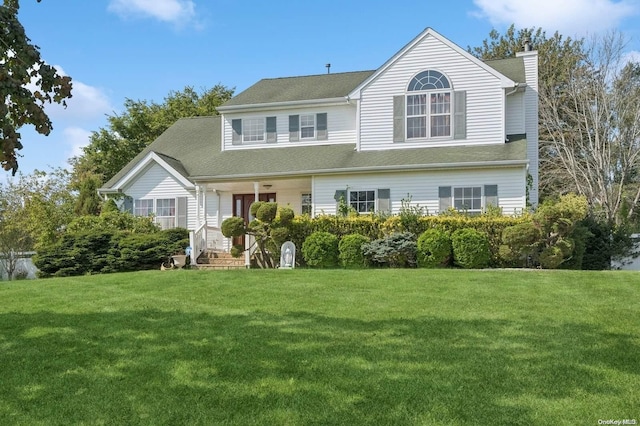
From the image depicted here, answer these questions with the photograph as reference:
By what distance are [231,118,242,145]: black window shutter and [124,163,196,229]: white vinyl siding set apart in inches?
120

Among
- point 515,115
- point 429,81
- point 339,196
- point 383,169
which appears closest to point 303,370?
point 383,169

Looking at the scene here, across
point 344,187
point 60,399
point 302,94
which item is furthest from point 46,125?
point 302,94

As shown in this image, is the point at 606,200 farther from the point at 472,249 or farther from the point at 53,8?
the point at 53,8

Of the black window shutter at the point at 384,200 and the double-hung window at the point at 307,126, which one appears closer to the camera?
the black window shutter at the point at 384,200

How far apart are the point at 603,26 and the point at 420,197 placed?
14.3 m

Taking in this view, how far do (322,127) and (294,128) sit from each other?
45.6 inches

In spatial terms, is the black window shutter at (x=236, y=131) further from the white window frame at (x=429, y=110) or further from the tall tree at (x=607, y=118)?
the tall tree at (x=607, y=118)

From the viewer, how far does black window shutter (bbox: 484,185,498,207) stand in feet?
53.7

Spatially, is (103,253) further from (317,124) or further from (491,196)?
(491,196)

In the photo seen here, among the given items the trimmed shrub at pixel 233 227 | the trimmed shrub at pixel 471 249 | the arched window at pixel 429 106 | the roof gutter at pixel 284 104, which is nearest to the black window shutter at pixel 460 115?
the arched window at pixel 429 106

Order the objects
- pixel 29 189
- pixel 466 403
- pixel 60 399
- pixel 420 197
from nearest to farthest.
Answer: pixel 466 403
pixel 60 399
pixel 420 197
pixel 29 189

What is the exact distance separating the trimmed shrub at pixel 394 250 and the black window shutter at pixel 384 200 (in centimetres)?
211

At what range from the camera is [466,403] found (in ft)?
14.4

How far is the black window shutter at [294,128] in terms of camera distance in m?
20.8
